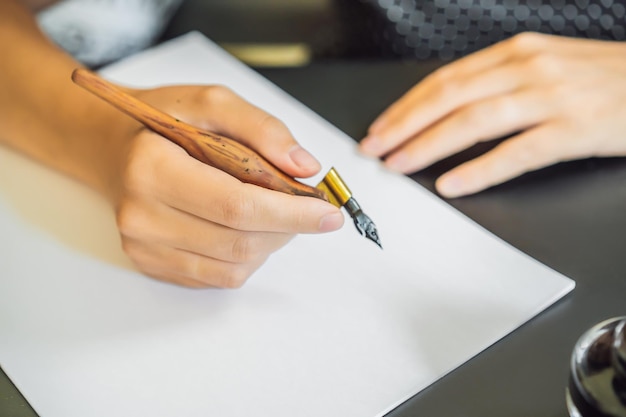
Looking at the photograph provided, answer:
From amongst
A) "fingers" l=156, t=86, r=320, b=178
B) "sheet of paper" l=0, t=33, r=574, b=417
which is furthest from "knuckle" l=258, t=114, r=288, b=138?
"sheet of paper" l=0, t=33, r=574, b=417

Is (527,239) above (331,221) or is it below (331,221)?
below

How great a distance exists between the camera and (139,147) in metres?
0.55

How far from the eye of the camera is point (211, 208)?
1.71ft

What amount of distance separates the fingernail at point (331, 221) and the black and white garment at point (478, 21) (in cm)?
50

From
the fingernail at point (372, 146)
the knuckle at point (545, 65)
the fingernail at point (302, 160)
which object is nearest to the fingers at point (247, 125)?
the fingernail at point (302, 160)

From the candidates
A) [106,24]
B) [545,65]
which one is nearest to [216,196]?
[545,65]

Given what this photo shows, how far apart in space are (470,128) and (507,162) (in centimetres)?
5

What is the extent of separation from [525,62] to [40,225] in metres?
0.46

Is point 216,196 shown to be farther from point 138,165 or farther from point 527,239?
point 527,239

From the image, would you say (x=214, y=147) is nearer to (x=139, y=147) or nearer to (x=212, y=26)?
(x=139, y=147)

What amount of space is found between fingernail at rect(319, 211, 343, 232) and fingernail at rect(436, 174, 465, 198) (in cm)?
18

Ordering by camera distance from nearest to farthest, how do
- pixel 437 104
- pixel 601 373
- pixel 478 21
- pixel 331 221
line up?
1. pixel 601 373
2. pixel 331 221
3. pixel 437 104
4. pixel 478 21

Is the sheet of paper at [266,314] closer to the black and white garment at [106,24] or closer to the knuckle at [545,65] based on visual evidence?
the knuckle at [545,65]

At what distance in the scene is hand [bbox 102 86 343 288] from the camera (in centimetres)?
51
